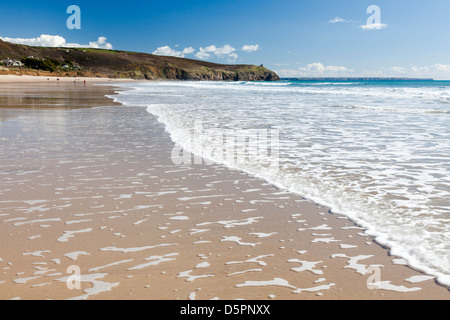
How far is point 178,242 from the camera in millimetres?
3900

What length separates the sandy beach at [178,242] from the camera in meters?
3.04

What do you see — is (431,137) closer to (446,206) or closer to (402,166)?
(402,166)

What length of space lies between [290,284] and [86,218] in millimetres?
2544

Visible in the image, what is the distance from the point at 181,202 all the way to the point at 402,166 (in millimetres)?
4374

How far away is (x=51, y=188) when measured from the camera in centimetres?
571

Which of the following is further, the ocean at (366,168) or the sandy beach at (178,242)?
the ocean at (366,168)

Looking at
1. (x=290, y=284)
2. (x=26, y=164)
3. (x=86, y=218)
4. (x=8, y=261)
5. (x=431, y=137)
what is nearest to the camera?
(x=290, y=284)

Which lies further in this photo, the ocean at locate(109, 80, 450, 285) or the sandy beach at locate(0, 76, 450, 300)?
the ocean at locate(109, 80, 450, 285)

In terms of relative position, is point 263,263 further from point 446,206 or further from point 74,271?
point 446,206

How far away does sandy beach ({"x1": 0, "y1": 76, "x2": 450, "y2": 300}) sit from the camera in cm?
304

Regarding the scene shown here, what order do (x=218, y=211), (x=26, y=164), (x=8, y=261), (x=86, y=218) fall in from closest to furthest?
(x=8, y=261) < (x=86, y=218) < (x=218, y=211) < (x=26, y=164)
